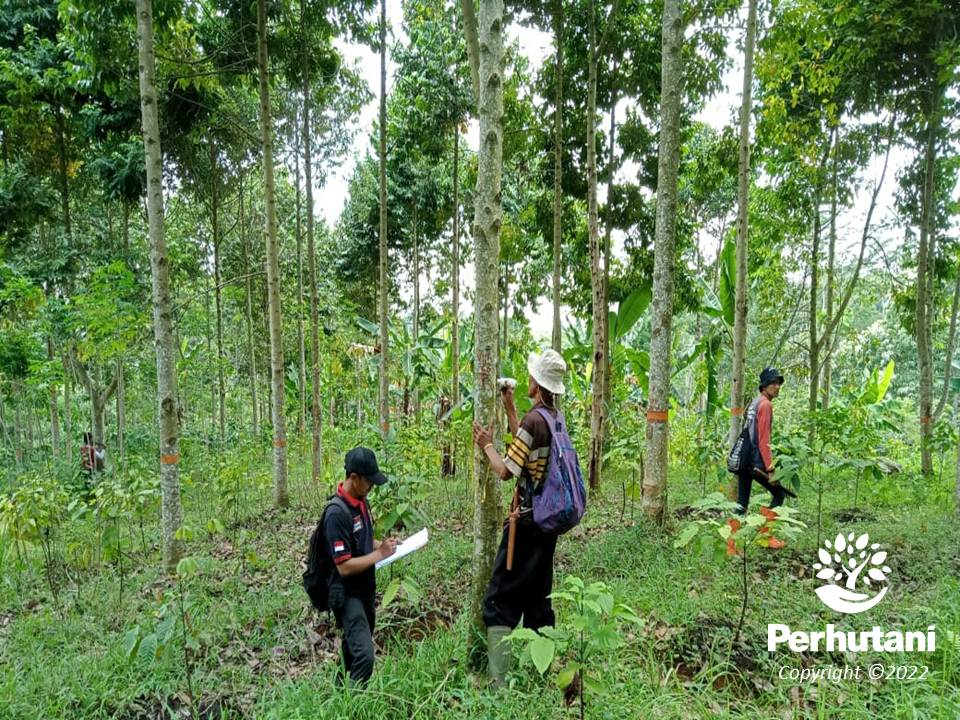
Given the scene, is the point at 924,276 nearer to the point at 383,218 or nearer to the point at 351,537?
the point at 383,218

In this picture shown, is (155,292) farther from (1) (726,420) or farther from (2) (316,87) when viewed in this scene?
(1) (726,420)

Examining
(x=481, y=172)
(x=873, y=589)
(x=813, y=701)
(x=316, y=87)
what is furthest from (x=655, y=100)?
(x=813, y=701)

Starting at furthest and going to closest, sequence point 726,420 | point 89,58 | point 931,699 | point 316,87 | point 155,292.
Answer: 1. point 726,420
2. point 316,87
3. point 89,58
4. point 155,292
5. point 931,699

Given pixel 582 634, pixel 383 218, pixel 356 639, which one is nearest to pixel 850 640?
pixel 582 634

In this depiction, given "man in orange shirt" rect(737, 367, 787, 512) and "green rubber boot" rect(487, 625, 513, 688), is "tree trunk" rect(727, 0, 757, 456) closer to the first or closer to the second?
"man in orange shirt" rect(737, 367, 787, 512)

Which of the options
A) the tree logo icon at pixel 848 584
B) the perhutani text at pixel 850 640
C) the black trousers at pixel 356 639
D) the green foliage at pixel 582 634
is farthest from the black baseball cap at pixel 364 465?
the tree logo icon at pixel 848 584

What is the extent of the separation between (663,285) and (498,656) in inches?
150

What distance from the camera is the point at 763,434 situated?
18.1 ft

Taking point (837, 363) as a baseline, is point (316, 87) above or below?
above

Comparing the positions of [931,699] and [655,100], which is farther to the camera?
[655,100]

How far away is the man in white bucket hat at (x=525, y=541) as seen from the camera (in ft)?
10.1

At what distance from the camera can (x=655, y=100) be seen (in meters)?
8.70

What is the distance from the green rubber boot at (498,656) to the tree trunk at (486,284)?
0.20 metres

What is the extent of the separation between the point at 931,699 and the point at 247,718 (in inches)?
139
